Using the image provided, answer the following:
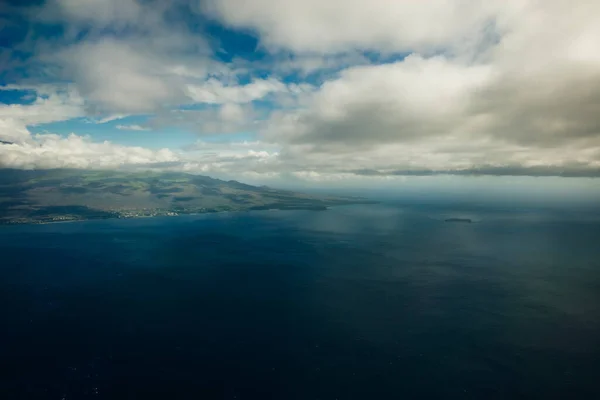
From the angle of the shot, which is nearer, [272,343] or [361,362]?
[361,362]

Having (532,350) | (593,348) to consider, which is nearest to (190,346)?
(532,350)

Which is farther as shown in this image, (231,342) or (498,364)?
(231,342)

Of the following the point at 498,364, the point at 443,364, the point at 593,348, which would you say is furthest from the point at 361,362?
the point at 593,348

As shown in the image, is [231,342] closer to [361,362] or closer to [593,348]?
[361,362]

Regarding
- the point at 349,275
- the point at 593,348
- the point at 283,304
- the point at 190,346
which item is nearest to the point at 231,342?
the point at 190,346

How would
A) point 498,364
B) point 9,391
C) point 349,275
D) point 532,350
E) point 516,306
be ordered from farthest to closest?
point 349,275
point 516,306
point 532,350
point 498,364
point 9,391

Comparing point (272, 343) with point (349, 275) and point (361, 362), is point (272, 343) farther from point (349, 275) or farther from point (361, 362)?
point (349, 275)

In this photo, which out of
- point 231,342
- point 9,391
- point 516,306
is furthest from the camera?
point 516,306

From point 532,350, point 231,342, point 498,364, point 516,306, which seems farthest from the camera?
point 516,306

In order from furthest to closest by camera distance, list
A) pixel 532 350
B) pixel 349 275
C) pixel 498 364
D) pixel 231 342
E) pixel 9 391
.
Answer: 1. pixel 349 275
2. pixel 231 342
3. pixel 532 350
4. pixel 498 364
5. pixel 9 391
